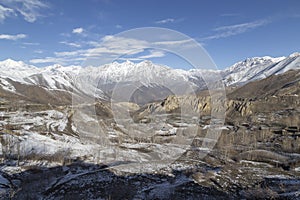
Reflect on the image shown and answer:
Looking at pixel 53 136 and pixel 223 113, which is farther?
pixel 223 113

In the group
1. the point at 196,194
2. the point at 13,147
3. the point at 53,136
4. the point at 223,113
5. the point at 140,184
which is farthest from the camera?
the point at 223,113

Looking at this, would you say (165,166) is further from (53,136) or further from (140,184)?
(53,136)

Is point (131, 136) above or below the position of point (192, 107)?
below

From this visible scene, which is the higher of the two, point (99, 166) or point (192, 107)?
point (192, 107)

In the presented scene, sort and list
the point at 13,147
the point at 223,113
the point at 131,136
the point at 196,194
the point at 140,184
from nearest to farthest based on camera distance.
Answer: the point at 196,194, the point at 140,184, the point at 13,147, the point at 131,136, the point at 223,113

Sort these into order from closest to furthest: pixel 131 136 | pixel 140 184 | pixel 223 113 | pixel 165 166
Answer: pixel 140 184, pixel 165 166, pixel 131 136, pixel 223 113

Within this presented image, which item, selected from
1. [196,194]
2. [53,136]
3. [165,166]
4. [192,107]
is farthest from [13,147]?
[192,107]

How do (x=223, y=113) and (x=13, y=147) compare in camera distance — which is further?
(x=223, y=113)

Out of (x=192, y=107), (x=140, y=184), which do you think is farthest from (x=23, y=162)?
(x=192, y=107)

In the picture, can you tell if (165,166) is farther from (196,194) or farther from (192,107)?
(192,107)
